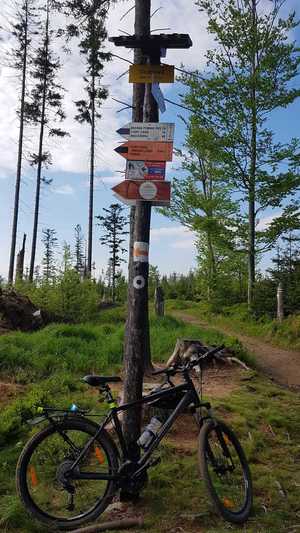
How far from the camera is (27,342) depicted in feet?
29.9

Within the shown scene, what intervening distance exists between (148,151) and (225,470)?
279cm

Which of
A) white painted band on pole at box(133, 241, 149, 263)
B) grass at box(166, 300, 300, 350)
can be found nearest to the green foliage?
grass at box(166, 300, 300, 350)

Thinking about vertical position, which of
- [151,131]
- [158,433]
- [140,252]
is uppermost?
[151,131]

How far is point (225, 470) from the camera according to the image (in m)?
3.85

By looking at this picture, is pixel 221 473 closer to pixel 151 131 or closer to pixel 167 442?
pixel 167 442

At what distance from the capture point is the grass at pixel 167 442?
360 centimetres

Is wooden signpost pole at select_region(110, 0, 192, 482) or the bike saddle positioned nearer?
the bike saddle

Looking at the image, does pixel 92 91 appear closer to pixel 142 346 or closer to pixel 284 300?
pixel 284 300

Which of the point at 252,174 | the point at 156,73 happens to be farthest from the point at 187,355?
the point at 252,174

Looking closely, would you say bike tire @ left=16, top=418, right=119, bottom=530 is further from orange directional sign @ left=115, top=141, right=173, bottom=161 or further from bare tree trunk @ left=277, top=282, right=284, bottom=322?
bare tree trunk @ left=277, top=282, right=284, bottom=322

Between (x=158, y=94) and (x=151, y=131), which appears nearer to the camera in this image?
(x=151, y=131)

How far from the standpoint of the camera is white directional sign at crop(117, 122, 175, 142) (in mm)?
4108

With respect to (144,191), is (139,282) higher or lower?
lower

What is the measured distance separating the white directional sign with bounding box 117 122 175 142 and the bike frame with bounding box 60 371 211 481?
2042 millimetres
